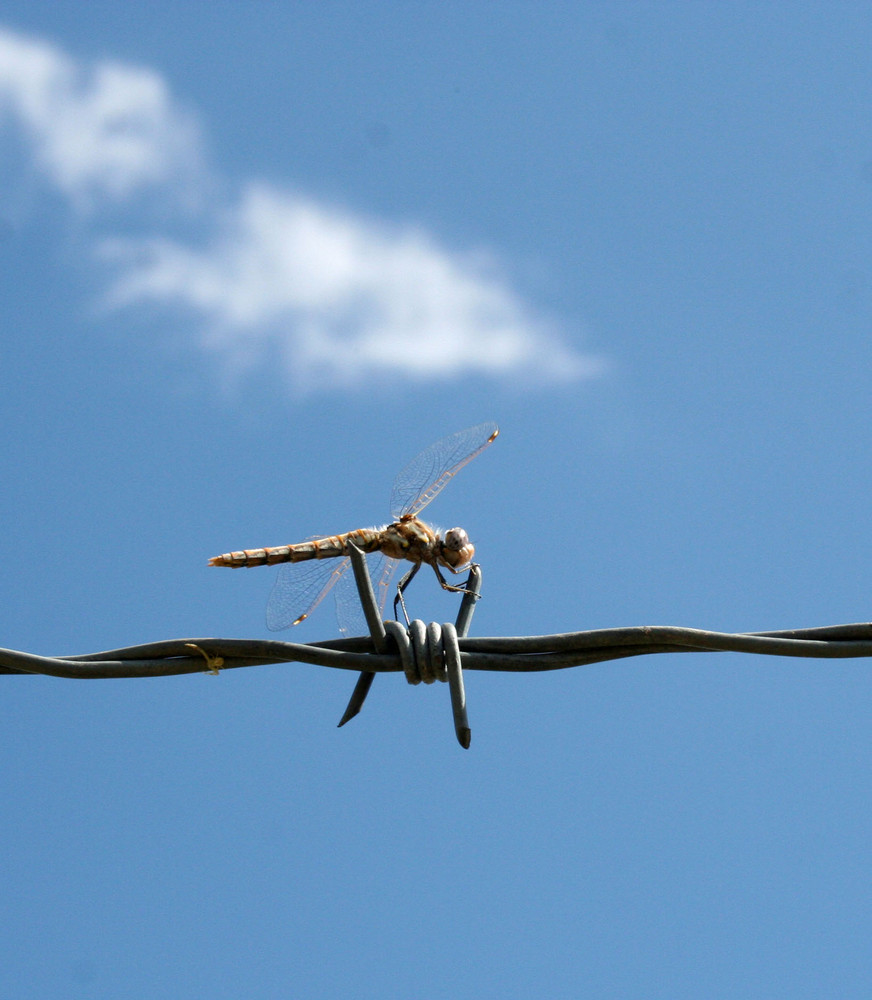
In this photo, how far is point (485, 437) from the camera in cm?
740

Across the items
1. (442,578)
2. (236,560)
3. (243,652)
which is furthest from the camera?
(236,560)

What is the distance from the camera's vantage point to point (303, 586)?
745cm

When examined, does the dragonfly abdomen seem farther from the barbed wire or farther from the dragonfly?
the barbed wire

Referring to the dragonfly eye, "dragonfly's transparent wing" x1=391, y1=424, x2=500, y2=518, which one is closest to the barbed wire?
the dragonfly eye

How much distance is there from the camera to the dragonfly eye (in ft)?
21.5

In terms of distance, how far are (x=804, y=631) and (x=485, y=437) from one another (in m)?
3.63

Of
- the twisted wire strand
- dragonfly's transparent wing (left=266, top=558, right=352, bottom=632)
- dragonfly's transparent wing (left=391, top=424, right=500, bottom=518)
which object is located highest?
dragonfly's transparent wing (left=391, top=424, right=500, bottom=518)

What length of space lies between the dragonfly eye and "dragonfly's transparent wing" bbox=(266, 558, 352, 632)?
1018mm

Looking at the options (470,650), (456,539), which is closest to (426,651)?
(470,650)

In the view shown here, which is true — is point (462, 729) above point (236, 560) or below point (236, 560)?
below

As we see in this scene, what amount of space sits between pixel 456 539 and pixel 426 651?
2.59 m

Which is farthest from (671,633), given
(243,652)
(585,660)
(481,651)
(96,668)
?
(96,668)

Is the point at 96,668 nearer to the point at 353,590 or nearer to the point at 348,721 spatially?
the point at 348,721

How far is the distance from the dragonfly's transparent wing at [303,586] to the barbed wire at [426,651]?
3.26m
